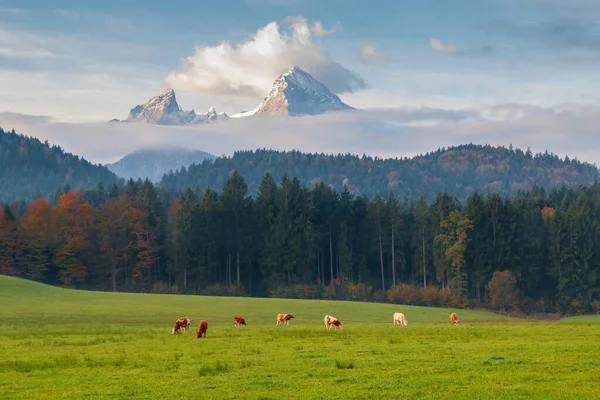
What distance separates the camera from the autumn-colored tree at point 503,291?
408 ft

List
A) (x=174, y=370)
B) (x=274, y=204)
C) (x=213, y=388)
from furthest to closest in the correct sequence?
(x=274, y=204)
(x=174, y=370)
(x=213, y=388)

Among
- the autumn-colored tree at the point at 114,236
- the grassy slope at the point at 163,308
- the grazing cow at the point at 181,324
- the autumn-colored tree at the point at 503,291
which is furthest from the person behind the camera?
the autumn-colored tree at the point at 114,236

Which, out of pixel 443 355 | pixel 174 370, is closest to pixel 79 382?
pixel 174 370

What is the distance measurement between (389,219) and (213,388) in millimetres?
125846

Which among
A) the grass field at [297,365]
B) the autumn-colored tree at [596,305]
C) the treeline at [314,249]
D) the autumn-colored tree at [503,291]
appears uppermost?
the treeline at [314,249]

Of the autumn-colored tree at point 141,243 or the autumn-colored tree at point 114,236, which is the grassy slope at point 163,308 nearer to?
the autumn-colored tree at point 114,236

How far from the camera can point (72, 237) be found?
130 metres

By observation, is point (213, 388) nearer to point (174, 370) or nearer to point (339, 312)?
point (174, 370)

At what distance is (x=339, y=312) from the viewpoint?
81.1 m

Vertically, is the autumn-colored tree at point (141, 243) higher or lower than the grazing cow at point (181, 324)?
higher

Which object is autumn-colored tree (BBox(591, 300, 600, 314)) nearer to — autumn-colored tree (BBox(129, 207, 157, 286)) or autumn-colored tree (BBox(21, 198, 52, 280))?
autumn-colored tree (BBox(129, 207, 157, 286))

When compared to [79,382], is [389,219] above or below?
above

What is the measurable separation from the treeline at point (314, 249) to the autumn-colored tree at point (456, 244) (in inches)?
10.0

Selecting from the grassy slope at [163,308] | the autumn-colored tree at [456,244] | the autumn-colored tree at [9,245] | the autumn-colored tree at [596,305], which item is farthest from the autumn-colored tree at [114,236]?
the autumn-colored tree at [596,305]
